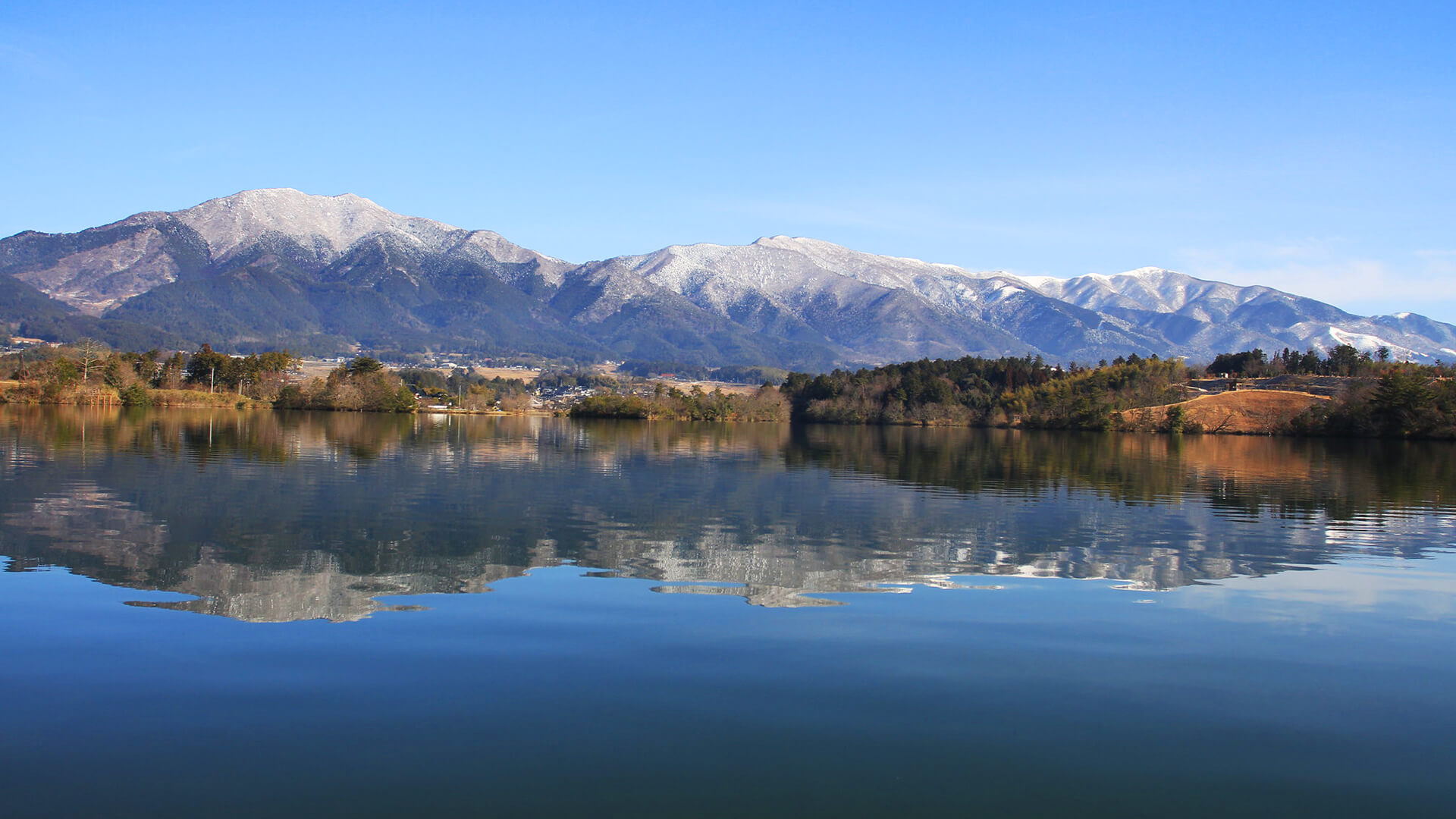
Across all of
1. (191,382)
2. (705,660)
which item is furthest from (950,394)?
(705,660)

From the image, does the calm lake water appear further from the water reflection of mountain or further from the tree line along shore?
the tree line along shore

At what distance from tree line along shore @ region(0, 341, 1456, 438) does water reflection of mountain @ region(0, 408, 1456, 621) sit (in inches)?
2818

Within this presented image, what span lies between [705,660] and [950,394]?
531 ft

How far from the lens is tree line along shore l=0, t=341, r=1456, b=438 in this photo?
122 metres

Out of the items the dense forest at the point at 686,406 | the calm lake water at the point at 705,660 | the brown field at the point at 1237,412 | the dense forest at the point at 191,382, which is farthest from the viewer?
the dense forest at the point at 686,406

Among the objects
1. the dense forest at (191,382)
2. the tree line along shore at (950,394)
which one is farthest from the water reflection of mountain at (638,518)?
the tree line along shore at (950,394)

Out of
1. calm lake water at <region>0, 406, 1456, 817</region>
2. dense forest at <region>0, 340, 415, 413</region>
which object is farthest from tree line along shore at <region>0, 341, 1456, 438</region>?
calm lake water at <region>0, 406, 1456, 817</region>

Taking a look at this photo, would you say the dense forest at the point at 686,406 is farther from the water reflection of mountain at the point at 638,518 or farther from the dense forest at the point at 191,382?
the water reflection of mountain at the point at 638,518

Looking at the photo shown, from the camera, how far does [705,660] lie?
13.8m

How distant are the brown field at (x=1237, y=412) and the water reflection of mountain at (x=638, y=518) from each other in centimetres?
8082

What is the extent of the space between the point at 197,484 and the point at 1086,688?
31.6m

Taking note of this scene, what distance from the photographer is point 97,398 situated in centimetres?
12344

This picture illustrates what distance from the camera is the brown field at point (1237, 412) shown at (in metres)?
138

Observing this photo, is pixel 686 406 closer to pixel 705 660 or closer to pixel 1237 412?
pixel 1237 412
